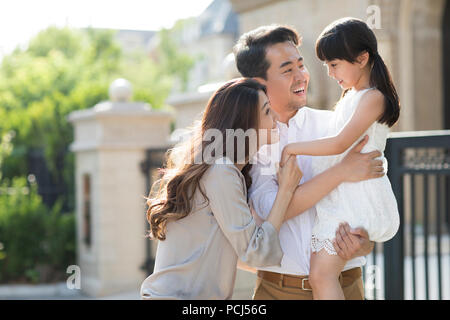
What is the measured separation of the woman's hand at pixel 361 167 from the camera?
2.34 meters

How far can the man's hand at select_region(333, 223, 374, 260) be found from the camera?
2324 millimetres

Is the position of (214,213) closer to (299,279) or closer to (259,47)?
(299,279)

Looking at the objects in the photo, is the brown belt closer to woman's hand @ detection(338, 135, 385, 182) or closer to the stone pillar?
woman's hand @ detection(338, 135, 385, 182)

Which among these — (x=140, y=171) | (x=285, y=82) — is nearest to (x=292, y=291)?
(x=285, y=82)

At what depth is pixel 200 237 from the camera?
2.23 meters

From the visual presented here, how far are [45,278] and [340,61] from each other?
7.44m

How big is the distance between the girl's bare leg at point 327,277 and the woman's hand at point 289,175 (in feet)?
0.98

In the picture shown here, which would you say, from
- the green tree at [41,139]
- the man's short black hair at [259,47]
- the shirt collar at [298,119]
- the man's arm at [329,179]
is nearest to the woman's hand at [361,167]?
the man's arm at [329,179]

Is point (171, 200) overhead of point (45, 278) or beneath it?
overhead

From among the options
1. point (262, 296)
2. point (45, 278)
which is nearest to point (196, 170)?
point (262, 296)

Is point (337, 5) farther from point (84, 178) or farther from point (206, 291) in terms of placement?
point (206, 291)

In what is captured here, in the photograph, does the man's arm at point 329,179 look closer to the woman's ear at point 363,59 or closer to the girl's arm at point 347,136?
the girl's arm at point 347,136

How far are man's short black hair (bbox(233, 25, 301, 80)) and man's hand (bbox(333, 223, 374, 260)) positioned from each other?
0.77 m

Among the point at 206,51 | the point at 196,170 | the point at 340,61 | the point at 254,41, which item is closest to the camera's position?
the point at 196,170
